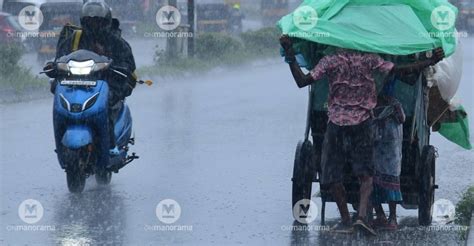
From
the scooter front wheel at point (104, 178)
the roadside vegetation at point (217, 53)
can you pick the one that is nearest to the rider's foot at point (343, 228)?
the scooter front wheel at point (104, 178)

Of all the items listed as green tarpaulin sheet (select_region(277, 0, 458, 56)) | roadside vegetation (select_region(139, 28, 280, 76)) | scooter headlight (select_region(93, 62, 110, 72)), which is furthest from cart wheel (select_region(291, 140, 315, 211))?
roadside vegetation (select_region(139, 28, 280, 76))

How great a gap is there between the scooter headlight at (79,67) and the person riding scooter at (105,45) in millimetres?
401

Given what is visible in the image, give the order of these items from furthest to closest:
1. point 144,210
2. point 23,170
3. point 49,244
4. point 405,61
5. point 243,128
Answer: point 243,128
point 23,170
point 144,210
point 405,61
point 49,244

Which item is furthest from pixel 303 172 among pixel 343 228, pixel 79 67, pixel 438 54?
pixel 79 67

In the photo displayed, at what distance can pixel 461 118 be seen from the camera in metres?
10.5

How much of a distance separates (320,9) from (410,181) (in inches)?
59.7

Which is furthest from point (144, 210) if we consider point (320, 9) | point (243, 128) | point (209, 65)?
point (209, 65)

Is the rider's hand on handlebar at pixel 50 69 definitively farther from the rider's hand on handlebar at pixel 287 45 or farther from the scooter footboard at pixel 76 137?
the rider's hand on handlebar at pixel 287 45

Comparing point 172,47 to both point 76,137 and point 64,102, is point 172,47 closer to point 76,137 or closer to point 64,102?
point 64,102

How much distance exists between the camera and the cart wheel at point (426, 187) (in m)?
9.44

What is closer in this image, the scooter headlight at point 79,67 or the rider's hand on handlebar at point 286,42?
the rider's hand on handlebar at point 286,42

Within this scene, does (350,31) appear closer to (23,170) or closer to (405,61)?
(405,61)

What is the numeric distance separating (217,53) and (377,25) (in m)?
19.4

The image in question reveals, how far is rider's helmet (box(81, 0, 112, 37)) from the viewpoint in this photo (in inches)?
436
